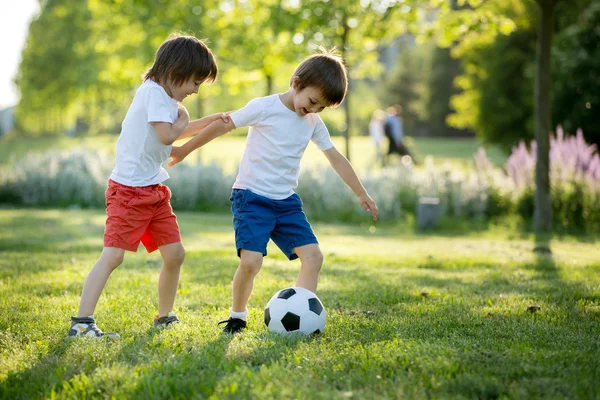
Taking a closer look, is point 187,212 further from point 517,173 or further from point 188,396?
point 188,396

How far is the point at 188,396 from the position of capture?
113 inches

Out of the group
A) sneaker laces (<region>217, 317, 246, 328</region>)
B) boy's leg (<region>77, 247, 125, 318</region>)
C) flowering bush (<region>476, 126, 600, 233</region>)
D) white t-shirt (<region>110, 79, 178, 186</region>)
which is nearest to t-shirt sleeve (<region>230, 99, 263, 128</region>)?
white t-shirt (<region>110, 79, 178, 186</region>)

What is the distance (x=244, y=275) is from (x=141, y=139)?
1061mm

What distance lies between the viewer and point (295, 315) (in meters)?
3.96

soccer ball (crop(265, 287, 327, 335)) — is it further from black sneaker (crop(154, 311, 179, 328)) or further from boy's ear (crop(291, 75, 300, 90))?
boy's ear (crop(291, 75, 300, 90))

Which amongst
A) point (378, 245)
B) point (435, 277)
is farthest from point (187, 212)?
point (435, 277)

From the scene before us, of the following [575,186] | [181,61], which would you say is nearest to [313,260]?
[181,61]

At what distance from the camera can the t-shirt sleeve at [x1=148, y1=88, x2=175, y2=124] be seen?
13.1 ft

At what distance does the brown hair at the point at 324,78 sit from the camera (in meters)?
4.07

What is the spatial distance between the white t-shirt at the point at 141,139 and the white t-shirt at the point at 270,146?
0.47 meters

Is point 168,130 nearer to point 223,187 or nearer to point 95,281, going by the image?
point 95,281

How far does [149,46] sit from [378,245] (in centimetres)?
1159

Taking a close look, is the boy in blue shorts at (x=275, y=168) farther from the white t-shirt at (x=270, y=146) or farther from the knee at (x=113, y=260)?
the knee at (x=113, y=260)

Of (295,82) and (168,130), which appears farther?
(295,82)
